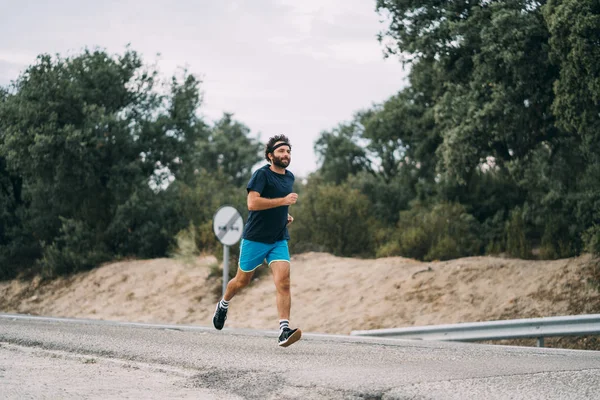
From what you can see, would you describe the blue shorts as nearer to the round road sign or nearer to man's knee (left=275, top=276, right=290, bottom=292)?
man's knee (left=275, top=276, right=290, bottom=292)

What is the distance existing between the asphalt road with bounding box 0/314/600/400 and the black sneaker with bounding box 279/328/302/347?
16 centimetres

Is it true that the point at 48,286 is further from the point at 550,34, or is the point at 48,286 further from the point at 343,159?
the point at 343,159

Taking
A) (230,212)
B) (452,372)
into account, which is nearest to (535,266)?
(230,212)

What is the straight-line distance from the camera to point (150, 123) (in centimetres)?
2739

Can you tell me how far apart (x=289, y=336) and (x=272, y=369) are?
0.97m

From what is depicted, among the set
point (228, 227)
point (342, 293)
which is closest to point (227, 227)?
point (228, 227)

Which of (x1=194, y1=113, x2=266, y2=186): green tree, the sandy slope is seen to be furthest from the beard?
(x1=194, y1=113, x2=266, y2=186): green tree

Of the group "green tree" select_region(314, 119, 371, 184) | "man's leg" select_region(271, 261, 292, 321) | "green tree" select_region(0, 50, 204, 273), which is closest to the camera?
"man's leg" select_region(271, 261, 292, 321)

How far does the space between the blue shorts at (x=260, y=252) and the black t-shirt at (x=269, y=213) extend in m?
0.05

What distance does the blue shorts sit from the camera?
8.09 metres

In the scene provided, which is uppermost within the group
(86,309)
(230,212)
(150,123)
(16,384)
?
(150,123)

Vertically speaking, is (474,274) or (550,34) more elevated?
(550,34)

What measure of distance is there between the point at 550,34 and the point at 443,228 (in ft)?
27.3

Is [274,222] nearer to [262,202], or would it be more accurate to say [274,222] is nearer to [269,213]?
[269,213]
